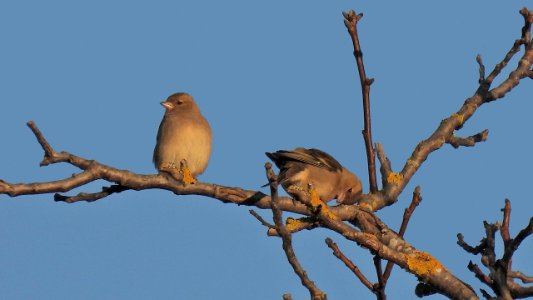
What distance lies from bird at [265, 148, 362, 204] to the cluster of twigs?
267 centimetres

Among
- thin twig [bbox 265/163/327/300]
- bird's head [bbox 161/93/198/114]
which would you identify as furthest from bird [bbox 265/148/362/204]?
thin twig [bbox 265/163/327/300]

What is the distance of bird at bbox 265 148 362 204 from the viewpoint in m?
10.2

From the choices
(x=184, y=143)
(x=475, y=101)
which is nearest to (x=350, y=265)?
(x=475, y=101)

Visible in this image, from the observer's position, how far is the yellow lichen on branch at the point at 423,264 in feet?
19.0

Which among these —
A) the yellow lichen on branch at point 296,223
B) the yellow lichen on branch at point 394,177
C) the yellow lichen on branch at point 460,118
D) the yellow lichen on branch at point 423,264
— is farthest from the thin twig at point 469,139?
the yellow lichen on branch at point 423,264

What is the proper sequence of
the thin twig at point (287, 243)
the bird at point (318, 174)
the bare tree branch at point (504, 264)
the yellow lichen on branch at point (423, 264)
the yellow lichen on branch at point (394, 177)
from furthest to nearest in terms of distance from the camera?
1. the bird at point (318, 174)
2. the yellow lichen on branch at point (394, 177)
3. the yellow lichen on branch at point (423, 264)
4. the bare tree branch at point (504, 264)
5. the thin twig at point (287, 243)

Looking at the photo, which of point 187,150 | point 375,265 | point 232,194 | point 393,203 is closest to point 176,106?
point 187,150

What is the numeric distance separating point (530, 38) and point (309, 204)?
13.0ft

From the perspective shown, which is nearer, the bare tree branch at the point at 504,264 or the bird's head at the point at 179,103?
the bare tree branch at the point at 504,264

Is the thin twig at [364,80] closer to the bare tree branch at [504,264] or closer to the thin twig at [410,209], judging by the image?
the thin twig at [410,209]

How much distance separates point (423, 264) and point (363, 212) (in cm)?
92

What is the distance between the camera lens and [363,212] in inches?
261

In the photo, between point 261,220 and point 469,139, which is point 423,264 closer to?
point 261,220

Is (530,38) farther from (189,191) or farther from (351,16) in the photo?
(189,191)
